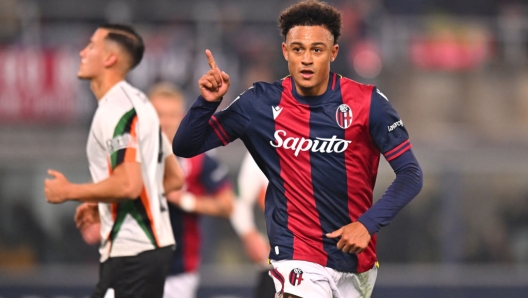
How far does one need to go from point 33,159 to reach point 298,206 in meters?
6.53

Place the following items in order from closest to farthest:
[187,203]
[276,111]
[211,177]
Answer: [276,111] < [187,203] < [211,177]

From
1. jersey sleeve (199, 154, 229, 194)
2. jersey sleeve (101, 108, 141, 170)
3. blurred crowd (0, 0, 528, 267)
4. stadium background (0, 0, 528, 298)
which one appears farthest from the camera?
blurred crowd (0, 0, 528, 267)

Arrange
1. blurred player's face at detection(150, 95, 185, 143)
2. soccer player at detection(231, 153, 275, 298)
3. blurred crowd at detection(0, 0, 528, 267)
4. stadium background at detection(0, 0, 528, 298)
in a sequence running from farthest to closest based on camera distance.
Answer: blurred crowd at detection(0, 0, 528, 267) → stadium background at detection(0, 0, 528, 298) → blurred player's face at detection(150, 95, 185, 143) → soccer player at detection(231, 153, 275, 298)

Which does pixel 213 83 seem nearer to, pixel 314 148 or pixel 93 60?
pixel 314 148

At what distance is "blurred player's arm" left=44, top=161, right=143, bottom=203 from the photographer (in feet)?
16.3

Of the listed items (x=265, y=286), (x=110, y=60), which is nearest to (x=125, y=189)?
(x=110, y=60)

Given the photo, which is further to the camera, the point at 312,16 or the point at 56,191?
the point at 56,191

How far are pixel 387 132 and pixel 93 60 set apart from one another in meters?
2.01

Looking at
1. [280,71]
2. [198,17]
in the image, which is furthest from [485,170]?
[198,17]

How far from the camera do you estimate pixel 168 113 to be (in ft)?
23.2

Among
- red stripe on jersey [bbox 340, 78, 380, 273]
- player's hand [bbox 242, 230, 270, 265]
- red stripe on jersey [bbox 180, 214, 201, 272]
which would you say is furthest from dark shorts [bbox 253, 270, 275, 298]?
red stripe on jersey [bbox 340, 78, 380, 273]

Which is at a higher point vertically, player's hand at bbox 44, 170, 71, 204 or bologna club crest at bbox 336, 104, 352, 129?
bologna club crest at bbox 336, 104, 352, 129

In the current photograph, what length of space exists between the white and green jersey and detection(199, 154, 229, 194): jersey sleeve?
2.04 meters

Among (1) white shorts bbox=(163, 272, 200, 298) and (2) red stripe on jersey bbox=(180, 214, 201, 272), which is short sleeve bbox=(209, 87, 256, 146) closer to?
(2) red stripe on jersey bbox=(180, 214, 201, 272)
